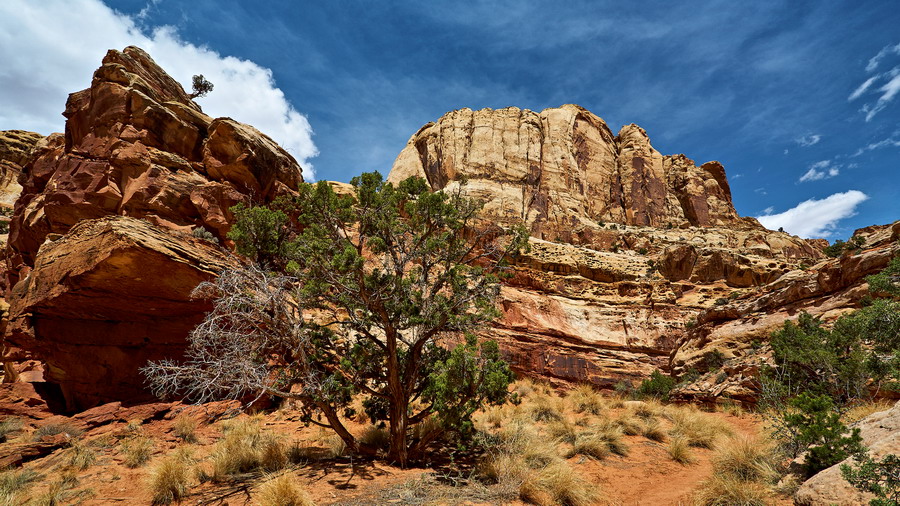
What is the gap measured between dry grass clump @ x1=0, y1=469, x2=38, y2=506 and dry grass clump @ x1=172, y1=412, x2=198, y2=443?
291cm

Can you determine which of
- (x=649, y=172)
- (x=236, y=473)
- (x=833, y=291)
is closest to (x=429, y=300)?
(x=236, y=473)

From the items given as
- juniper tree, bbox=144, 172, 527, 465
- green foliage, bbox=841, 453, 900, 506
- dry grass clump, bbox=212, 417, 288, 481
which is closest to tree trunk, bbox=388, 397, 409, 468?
juniper tree, bbox=144, 172, 527, 465

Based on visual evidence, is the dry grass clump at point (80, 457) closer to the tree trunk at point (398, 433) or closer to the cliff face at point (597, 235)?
the tree trunk at point (398, 433)

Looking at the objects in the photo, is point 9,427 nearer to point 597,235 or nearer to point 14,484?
point 14,484

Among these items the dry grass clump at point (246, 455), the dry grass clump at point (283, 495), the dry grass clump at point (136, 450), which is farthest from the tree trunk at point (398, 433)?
the dry grass clump at point (136, 450)

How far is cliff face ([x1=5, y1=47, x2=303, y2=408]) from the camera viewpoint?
1095 centimetres

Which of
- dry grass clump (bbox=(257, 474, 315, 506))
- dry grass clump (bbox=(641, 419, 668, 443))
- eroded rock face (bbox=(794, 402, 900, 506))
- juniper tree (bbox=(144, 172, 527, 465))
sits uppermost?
juniper tree (bbox=(144, 172, 527, 465))

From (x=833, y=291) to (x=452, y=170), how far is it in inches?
1667

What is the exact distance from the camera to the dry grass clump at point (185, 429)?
1027 cm

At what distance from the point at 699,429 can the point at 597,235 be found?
38111 mm

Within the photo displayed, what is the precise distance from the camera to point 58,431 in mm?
10445

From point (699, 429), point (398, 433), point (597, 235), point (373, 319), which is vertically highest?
point (597, 235)

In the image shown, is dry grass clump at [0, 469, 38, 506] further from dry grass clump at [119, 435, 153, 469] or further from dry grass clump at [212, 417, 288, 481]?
dry grass clump at [212, 417, 288, 481]

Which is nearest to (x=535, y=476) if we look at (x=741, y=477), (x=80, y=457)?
(x=741, y=477)
